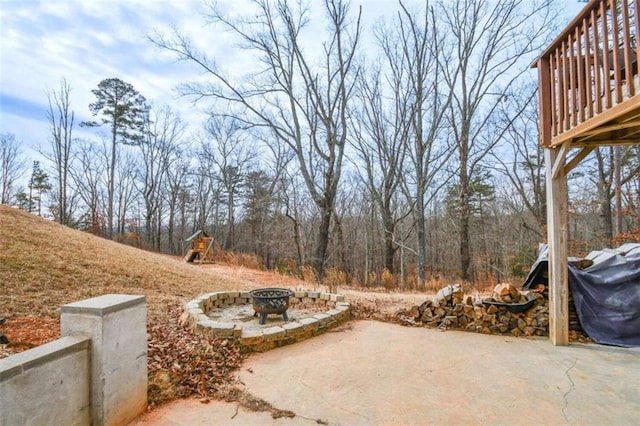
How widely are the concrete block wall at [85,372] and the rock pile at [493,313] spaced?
3.44m

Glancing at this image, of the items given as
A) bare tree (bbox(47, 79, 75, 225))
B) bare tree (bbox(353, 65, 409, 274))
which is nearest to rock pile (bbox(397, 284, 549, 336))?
bare tree (bbox(353, 65, 409, 274))

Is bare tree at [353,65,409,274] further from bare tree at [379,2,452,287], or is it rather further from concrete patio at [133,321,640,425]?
concrete patio at [133,321,640,425]

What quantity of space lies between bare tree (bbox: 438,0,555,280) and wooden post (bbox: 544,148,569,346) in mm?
6215

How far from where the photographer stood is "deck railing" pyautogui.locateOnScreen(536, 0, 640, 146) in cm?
222

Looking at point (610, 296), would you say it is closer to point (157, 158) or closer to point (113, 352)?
point (113, 352)

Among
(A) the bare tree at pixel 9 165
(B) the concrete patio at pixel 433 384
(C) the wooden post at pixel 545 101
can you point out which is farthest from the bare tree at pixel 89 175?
(C) the wooden post at pixel 545 101

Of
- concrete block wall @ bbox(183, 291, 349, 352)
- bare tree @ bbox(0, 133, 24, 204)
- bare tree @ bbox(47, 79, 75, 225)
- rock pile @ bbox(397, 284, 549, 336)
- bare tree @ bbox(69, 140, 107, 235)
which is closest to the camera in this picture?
concrete block wall @ bbox(183, 291, 349, 352)

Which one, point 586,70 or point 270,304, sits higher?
point 586,70

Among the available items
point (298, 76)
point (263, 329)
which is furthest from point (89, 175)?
point (263, 329)

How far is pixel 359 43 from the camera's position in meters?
9.69

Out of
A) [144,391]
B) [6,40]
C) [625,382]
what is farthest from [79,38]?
[625,382]

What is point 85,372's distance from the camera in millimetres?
1837

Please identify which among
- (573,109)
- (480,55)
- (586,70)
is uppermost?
(480,55)

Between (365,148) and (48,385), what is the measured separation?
1185 centimetres
